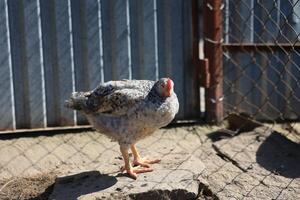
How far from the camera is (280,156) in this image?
195 inches

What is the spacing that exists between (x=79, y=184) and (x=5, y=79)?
135cm

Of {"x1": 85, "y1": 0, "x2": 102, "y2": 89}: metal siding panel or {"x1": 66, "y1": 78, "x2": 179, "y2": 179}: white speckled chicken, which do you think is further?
{"x1": 85, "y1": 0, "x2": 102, "y2": 89}: metal siding panel

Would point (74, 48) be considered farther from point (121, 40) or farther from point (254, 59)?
point (254, 59)

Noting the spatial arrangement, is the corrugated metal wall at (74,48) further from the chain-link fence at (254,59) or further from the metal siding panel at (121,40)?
the chain-link fence at (254,59)

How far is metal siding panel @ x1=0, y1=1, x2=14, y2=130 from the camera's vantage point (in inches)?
197

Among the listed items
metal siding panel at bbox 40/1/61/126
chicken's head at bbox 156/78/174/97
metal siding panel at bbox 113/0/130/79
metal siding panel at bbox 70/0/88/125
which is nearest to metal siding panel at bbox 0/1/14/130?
metal siding panel at bbox 40/1/61/126

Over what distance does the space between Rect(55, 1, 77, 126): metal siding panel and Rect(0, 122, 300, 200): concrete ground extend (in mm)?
235

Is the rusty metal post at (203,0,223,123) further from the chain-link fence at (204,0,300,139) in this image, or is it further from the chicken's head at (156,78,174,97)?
the chicken's head at (156,78,174,97)

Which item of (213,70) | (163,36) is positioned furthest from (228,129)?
(163,36)

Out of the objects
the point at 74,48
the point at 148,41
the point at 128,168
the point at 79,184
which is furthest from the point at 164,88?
the point at 74,48

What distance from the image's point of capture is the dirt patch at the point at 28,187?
14.4 feet

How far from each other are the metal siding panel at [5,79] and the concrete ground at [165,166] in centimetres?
16

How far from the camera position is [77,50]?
5207 mm

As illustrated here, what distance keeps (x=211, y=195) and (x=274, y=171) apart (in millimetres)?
695
